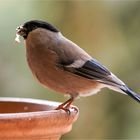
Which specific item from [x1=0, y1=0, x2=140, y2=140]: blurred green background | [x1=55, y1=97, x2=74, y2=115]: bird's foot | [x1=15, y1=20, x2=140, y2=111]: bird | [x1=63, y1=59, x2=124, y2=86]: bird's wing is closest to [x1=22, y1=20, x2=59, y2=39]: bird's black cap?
[x1=15, y1=20, x2=140, y2=111]: bird

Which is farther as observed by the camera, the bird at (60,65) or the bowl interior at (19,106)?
the bird at (60,65)

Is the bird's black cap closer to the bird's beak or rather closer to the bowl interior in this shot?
the bird's beak

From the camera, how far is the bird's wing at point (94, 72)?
224 cm

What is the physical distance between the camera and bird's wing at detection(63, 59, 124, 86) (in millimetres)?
2243

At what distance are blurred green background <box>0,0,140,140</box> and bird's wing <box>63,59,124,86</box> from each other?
138cm

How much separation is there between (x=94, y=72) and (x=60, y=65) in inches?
6.3

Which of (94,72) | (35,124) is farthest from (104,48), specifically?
(35,124)

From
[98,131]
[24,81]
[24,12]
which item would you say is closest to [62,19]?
[24,12]

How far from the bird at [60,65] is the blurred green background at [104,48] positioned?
1.36 meters

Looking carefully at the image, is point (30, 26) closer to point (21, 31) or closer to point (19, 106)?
point (21, 31)

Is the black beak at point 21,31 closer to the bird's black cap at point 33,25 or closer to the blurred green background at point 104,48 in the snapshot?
the bird's black cap at point 33,25

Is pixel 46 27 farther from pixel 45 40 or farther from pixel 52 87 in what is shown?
pixel 52 87

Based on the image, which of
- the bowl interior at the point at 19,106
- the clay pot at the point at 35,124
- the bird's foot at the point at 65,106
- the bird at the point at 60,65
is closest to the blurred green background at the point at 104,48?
the bird at the point at 60,65

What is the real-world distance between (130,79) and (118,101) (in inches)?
7.1
